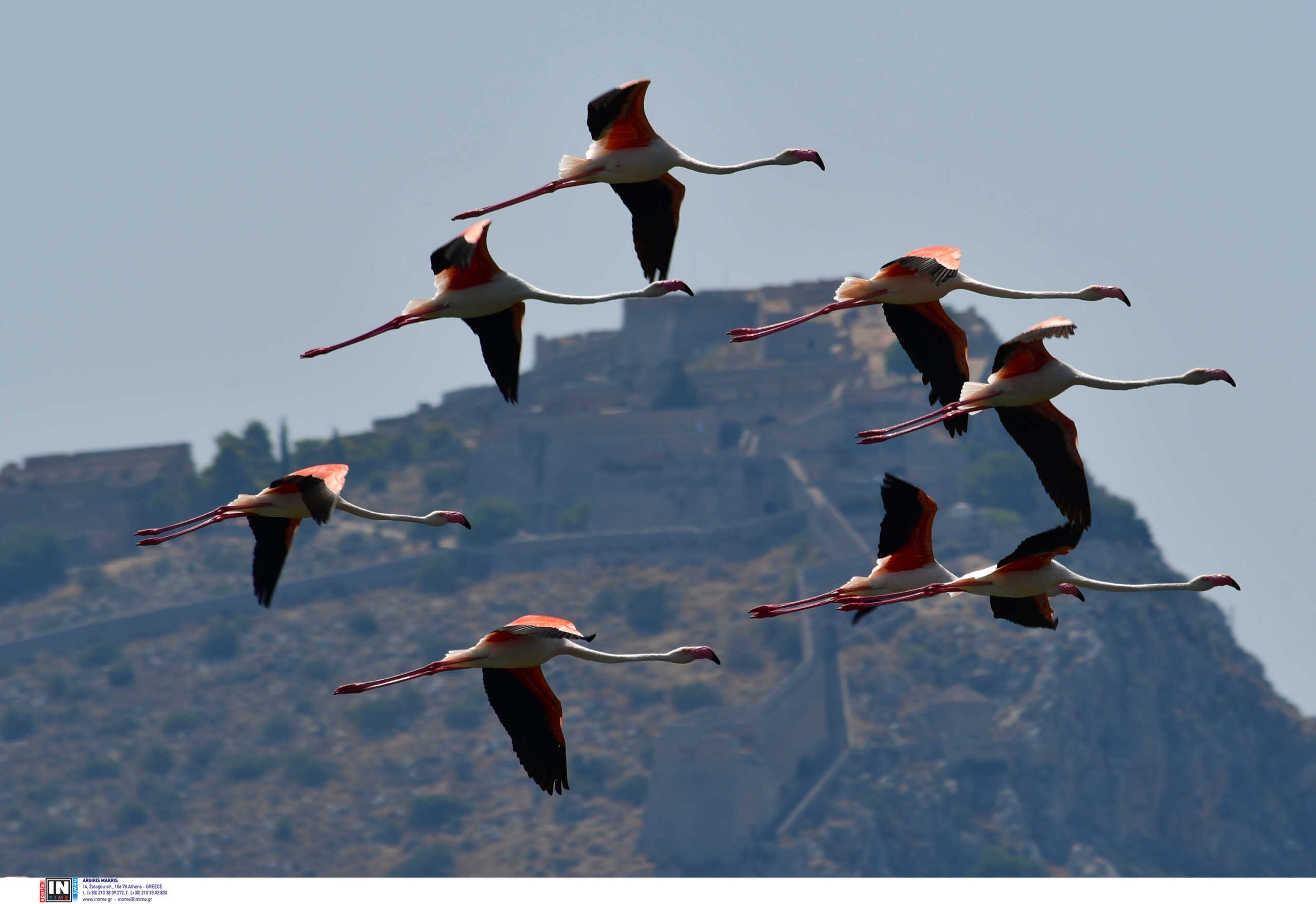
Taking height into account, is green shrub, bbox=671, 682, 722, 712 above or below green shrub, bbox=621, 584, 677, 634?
below

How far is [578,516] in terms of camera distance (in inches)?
5443

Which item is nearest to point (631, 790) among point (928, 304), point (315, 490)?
point (928, 304)

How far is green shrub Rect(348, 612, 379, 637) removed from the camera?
454 ft

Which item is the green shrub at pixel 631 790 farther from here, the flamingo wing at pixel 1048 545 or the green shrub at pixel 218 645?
the flamingo wing at pixel 1048 545

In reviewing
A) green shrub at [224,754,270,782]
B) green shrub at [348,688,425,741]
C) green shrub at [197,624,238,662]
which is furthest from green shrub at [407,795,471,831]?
green shrub at [197,624,238,662]

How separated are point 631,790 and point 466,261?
106 m

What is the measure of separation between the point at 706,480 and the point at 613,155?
113763 millimetres

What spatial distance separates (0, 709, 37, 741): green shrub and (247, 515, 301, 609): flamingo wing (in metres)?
125

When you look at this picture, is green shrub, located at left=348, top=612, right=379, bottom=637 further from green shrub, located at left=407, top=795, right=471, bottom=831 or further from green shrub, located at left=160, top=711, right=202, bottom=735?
green shrub, located at left=407, top=795, right=471, bottom=831

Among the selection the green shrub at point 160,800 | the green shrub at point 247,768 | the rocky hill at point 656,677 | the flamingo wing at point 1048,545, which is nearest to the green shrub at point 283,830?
the rocky hill at point 656,677

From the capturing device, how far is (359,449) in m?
155
